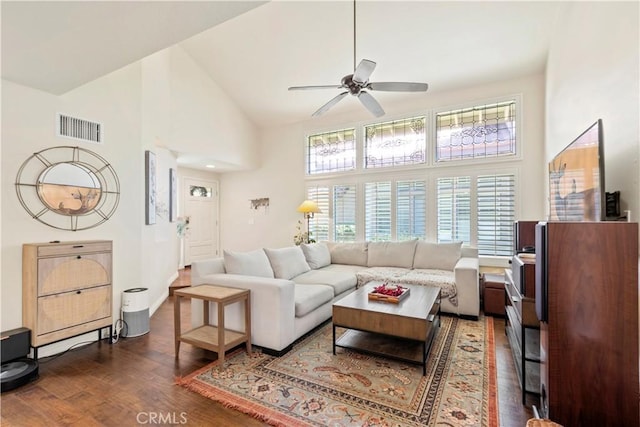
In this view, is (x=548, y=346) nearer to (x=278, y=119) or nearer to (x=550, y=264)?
(x=550, y=264)

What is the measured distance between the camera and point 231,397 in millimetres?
2018

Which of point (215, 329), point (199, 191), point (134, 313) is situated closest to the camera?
point (215, 329)

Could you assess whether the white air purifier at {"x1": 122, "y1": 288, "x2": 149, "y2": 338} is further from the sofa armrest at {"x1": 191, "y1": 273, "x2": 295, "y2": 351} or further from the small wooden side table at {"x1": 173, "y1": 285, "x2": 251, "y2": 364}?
the sofa armrest at {"x1": 191, "y1": 273, "x2": 295, "y2": 351}

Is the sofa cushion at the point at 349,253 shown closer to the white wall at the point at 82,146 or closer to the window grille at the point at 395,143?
the window grille at the point at 395,143

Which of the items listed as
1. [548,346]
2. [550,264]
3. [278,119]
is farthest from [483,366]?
[278,119]

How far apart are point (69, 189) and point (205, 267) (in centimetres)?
145

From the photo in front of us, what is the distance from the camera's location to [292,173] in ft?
20.5

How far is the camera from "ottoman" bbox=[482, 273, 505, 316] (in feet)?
11.8

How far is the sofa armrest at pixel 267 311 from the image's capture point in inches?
102

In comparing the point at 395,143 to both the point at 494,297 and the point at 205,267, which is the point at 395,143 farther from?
the point at 205,267

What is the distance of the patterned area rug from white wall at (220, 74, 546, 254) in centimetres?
284

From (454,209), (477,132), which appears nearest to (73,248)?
(454,209)

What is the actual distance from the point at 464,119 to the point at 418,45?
148cm

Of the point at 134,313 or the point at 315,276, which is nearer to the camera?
the point at 134,313
